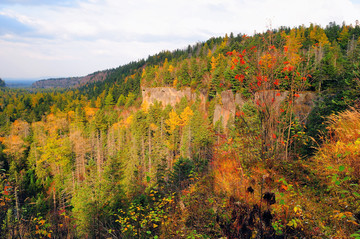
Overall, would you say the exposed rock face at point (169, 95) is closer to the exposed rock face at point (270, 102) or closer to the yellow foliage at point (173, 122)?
the yellow foliage at point (173, 122)

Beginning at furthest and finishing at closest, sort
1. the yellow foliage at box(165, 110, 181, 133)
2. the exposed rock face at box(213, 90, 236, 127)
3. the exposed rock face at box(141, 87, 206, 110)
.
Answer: the exposed rock face at box(141, 87, 206, 110), the yellow foliage at box(165, 110, 181, 133), the exposed rock face at box(213, 90, 236, 127)

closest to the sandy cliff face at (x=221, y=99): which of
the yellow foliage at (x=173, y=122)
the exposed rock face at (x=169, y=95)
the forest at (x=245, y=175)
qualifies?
the exposed rock face at (x=169, y=95)

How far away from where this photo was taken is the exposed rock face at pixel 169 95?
51.7 metres

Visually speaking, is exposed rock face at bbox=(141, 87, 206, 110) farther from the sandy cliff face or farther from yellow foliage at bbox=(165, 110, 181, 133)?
yellow foliage at bbox=(165, 110, 181, 133)

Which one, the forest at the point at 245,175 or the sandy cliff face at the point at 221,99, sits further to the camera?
the sandy cliff face at the point at 221,99

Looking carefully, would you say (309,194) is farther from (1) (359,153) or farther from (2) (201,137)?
(2) (201,137)

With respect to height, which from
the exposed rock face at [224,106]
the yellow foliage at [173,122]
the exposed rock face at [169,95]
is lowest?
the yellow foliage at [173,122]

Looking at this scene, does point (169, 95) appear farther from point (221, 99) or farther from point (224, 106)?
point (224, 106)

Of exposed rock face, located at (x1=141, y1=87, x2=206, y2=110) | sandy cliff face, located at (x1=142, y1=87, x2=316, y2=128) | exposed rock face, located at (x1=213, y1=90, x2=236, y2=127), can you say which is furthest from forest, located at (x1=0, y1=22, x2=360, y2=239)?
exposed rock face, located at (x1=141, y1=87, x2=206, y2=110)

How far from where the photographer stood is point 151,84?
228 feet

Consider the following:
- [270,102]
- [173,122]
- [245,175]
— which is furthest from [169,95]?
[245,175]

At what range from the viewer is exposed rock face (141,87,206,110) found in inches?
2036

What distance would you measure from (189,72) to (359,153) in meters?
55.7

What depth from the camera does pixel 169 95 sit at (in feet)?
185
